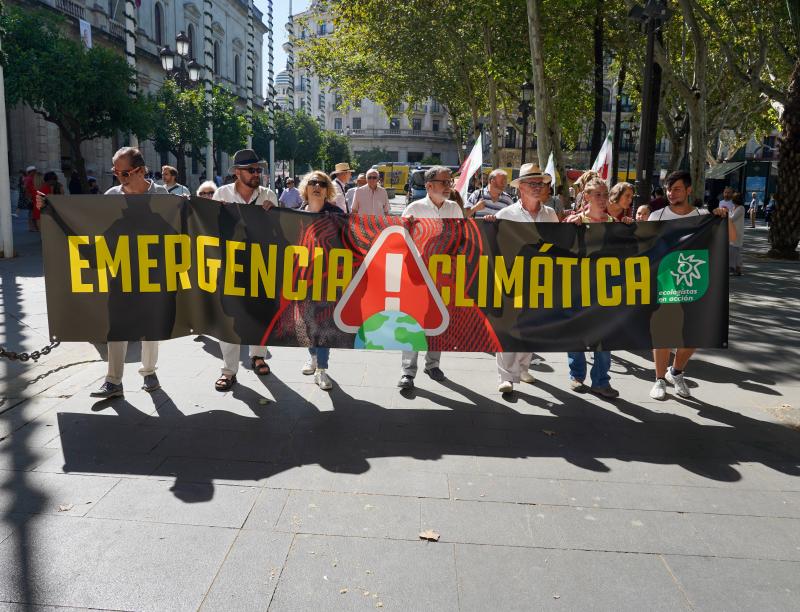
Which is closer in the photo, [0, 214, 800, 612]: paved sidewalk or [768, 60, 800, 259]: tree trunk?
[0, 214, 800, 612]: paved sidewalk

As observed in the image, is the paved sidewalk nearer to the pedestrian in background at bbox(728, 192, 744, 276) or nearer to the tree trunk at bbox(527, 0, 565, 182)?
the pedestrian in background at bbox(728, 192, 744, 276)

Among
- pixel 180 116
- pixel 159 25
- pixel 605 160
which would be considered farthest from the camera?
pixel 159 25

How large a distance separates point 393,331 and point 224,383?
59.3 inches

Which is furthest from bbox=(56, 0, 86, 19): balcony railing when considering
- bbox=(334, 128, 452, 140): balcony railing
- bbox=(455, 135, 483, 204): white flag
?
bbox=(334, 128, 452, 140): balcony railing

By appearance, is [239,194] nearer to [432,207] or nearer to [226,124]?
[432,207]

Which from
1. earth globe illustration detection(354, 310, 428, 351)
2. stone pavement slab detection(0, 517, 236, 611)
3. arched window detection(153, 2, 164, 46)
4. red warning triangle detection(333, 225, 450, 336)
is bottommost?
stone pavement slab detection(0, 517, 236, 611)

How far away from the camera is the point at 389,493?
3953 millimetres

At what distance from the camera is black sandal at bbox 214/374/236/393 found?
574 centimetres

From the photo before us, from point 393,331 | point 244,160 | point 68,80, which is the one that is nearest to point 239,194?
point 244,160

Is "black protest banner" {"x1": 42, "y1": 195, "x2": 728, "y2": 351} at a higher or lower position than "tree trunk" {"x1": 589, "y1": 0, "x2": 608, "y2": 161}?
lower

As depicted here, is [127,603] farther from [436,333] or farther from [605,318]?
[605,318]

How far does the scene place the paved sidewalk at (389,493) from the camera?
9.98ft

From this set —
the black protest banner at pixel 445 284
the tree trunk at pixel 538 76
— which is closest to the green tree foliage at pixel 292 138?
the tree trunk at pixel 538 76

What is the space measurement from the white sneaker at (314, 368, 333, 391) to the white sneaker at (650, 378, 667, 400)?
2687 millimetres
